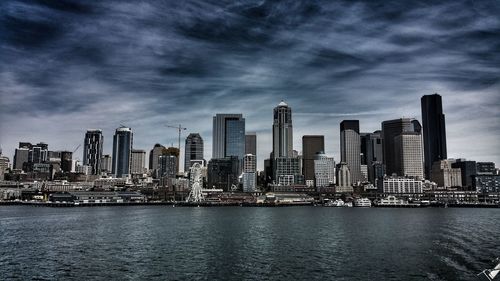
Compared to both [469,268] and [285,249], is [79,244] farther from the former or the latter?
[469,268]

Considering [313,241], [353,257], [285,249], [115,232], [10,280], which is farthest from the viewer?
[115,232]

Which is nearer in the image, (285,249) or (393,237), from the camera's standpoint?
(285,249)

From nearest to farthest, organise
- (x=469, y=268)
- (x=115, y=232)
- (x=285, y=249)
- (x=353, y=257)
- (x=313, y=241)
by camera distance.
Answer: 1. (x=469, y=268)
2. (x=353, y=257)
3. (x=285, y=249)
4. (x=313, y=241)
5. (x=115, y=232)

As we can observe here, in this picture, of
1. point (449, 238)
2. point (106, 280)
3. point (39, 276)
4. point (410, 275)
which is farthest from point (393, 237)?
point (39, 276)

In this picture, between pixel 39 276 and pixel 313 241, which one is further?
pixel 313 241

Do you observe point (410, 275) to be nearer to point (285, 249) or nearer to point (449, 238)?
point (285, 249)

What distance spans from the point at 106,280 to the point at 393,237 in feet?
187

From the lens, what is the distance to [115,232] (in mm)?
87562

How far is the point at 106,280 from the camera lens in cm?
4356

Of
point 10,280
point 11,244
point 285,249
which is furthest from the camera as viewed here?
point 11,244

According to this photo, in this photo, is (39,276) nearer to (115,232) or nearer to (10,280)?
(10,280)

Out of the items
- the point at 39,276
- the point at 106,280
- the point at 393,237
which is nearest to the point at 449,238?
the point at 393,237

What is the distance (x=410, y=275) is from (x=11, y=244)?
61.9 meters

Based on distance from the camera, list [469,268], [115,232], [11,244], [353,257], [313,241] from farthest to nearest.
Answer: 1. [115,232]
2. [313,241]
3. [11,244]
4. [353,257]
5. [469,268]
